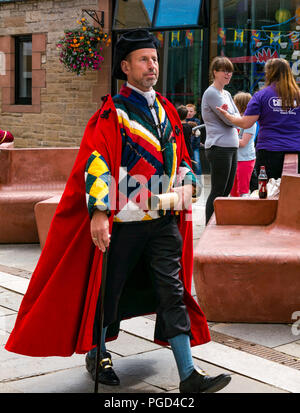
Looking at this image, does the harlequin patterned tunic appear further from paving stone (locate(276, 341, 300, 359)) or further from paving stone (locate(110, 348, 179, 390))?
paving stone (locate(276, 341, 300, 359))

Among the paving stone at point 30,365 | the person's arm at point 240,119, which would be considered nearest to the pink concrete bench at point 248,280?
the paving stone at point 30,365

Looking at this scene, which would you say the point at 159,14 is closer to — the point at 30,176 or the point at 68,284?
the point at 30,176

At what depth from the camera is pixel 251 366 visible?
4109mm

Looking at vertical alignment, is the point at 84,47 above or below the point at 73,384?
above

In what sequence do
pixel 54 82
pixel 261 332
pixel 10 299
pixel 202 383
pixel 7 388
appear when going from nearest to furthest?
pixel 202 383 < pixel 7 388 < pixel 261 332 < pixel 10 299 < pixel 54 82

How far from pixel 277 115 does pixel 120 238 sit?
11.5ft

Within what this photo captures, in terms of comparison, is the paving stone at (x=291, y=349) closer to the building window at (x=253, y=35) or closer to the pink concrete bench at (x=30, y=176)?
the pink concrete bench at (x=30, y=176)

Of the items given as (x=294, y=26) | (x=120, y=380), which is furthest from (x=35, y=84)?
(x=120, y=380)

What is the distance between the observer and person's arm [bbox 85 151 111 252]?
3.43 metres

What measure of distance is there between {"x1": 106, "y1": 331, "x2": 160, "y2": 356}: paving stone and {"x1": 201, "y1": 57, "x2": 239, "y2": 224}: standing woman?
304 cm

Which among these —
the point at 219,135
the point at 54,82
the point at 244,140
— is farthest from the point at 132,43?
the point at 54,82

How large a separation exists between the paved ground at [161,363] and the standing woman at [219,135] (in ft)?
8.60

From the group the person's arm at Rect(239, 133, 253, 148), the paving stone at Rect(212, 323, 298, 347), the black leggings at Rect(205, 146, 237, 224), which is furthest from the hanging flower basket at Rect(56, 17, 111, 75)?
the paving stone at Rect(212, 323, 298, 347)
